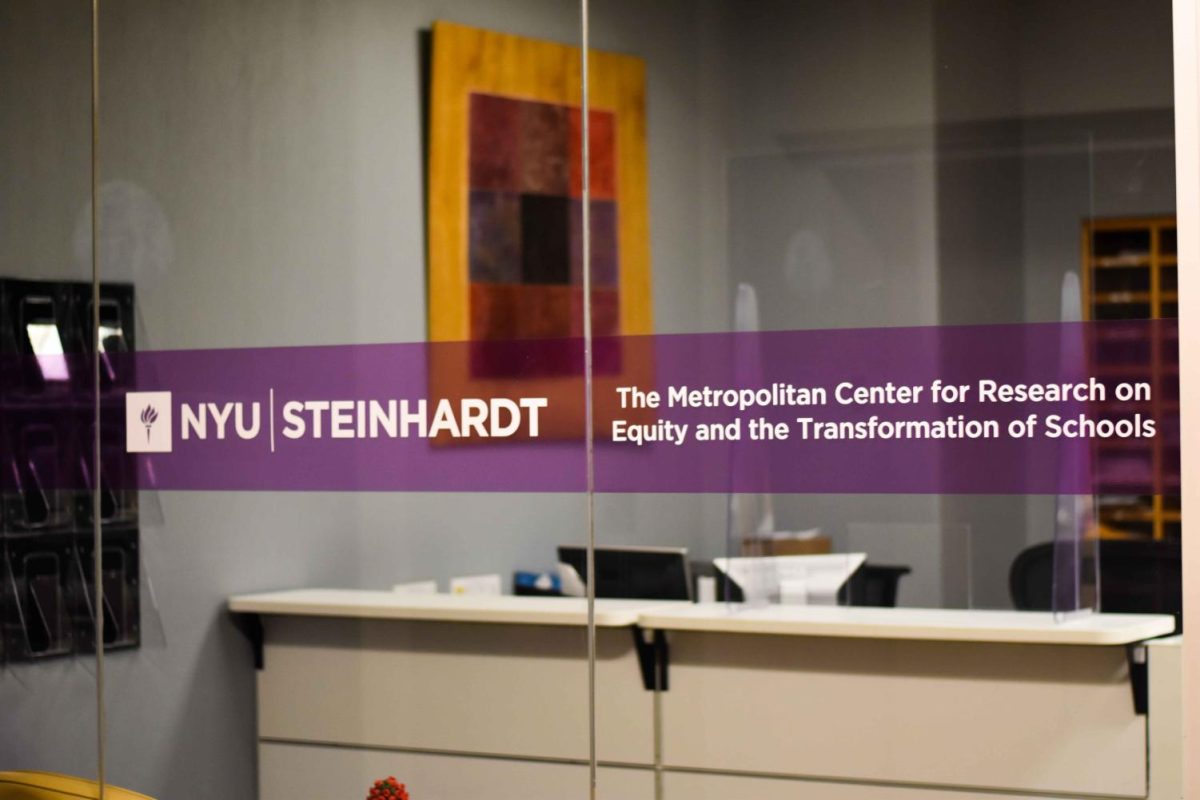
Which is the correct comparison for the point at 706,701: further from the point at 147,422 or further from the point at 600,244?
the point at 147,422

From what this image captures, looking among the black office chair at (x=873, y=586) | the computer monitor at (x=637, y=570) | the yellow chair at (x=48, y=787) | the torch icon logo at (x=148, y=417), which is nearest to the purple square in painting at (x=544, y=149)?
the computer monitor at (x=637, y=570)

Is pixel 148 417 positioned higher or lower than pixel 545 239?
lower

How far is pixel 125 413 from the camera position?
3.22m

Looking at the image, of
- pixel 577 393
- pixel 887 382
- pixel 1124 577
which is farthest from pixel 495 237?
pixel 1124 577

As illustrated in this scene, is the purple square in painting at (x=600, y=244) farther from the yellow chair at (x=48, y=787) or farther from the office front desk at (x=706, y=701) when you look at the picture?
the yellow chair at (x=48, y=787)

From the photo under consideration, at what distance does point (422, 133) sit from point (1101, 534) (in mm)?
1488

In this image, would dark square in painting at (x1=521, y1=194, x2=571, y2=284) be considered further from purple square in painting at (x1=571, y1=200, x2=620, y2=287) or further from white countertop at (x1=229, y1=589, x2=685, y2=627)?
white countertop at (x1=229, y1=589, x2=685, y2=627)

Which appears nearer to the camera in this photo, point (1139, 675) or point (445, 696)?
point (1139, 675)

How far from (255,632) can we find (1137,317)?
185cm

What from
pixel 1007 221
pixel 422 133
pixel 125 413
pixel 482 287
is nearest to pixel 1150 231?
pixel 1007 221

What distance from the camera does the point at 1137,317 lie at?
2.30 meters

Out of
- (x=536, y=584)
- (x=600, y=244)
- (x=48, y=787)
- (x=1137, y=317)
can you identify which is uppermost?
(x=600, y=244)

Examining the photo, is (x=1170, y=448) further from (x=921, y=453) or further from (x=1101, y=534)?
(x=921, y=453)

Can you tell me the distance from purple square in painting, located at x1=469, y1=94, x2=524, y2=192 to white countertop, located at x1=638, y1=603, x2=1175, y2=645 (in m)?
0.88
